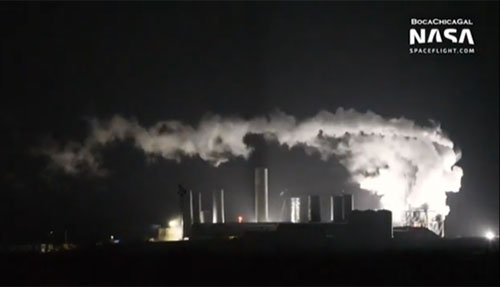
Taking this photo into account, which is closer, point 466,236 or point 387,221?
point 387,221

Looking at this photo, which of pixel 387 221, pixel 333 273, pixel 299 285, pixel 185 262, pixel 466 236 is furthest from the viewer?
pixel 466 236

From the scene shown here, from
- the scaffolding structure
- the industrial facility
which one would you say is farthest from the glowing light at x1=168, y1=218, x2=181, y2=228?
the scaffolding structure

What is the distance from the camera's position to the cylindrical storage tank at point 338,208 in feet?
267

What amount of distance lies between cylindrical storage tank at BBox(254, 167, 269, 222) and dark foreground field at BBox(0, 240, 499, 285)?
717 inches

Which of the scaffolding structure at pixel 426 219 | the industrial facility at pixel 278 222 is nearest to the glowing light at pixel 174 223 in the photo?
the industrial facility at pixel 278 222

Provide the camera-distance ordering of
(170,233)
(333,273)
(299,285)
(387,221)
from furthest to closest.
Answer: (170,233) < (387,221) < (333,273) < (299,285)

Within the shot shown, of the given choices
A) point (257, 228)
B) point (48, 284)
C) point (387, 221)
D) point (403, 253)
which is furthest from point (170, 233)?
point (48, 284)

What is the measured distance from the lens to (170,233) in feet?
280

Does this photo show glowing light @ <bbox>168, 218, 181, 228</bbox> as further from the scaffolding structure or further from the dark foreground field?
the scaffolding structure

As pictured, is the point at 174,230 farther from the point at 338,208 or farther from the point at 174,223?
the point at 338,208

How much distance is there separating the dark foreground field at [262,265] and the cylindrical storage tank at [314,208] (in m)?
14.2

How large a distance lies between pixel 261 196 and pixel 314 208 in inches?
258

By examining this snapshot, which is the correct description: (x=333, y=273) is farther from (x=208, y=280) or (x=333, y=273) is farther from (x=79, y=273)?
(x=79, y=273)

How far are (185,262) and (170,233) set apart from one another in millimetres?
27667
